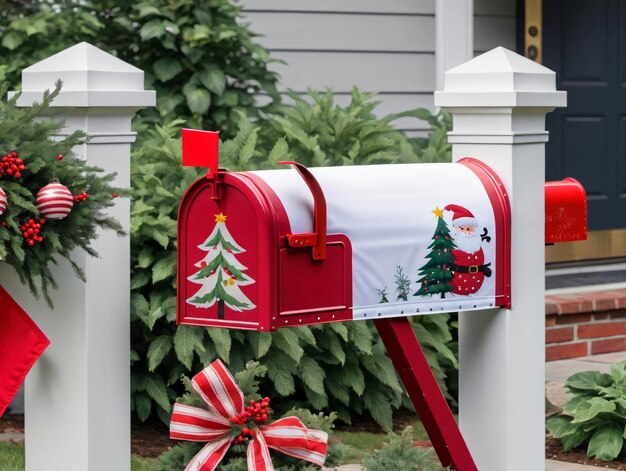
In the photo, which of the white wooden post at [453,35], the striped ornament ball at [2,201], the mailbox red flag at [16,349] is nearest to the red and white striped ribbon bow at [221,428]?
the mailbox red flag at [16,349]

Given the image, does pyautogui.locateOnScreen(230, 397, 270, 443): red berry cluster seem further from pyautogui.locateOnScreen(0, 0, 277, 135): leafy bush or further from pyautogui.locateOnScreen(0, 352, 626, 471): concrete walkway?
pyautogui.locateOnScreen(0, 0, 277, 135): leafy bush

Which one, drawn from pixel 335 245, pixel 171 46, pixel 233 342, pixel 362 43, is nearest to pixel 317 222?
pixel 335 245

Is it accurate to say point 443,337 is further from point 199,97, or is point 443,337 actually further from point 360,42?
point 360,42

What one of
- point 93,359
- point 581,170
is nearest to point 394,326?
point 93,359

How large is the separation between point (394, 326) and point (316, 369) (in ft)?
5.49

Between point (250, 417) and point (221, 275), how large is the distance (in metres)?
0.45

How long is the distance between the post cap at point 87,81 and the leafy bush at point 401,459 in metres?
1.27

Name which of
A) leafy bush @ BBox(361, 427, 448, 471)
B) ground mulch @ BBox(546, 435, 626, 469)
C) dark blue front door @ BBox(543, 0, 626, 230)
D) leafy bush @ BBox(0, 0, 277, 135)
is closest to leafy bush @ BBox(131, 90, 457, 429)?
ground mulch @ BBox(546, 435, 626, 469)

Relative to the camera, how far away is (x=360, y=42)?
298 inches

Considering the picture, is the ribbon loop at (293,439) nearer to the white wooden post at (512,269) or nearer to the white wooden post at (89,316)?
the white wooden post at (89,316)

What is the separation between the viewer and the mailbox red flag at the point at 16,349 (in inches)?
125

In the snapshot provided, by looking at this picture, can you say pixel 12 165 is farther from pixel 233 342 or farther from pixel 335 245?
pixel 233 342

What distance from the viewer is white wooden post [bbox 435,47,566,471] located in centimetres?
370

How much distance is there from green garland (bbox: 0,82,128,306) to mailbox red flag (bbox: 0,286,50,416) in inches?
3.8
